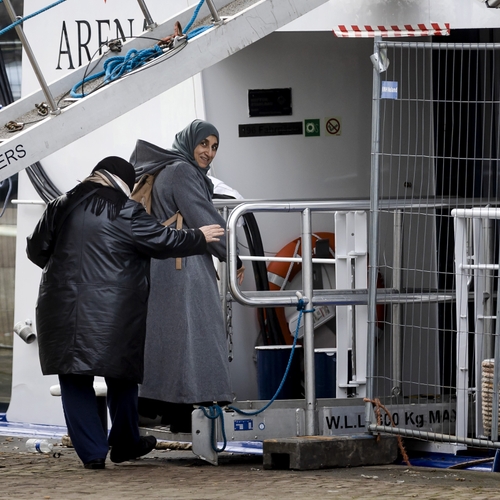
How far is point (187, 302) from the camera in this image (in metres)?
6.23

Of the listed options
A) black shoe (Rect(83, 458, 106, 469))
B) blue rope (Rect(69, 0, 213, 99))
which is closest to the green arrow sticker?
blue rope (Rect(69, 0, 213, 99))

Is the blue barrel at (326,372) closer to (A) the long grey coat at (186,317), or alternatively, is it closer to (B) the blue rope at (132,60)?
(A) the long grey coat at (186,317)

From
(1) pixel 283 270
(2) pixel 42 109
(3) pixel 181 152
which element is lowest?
(1) pixel 283 270

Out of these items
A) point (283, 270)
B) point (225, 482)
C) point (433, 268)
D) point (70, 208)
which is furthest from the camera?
point (283, 270)

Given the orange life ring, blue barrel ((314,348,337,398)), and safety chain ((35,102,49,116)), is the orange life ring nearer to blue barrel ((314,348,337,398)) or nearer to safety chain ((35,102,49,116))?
blue barrel ((314,348,337,398))

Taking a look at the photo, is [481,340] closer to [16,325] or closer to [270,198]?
[270,198]

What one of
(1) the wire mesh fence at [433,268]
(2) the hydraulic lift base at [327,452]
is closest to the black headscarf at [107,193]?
(1) the wire mesh fence at [433,268]

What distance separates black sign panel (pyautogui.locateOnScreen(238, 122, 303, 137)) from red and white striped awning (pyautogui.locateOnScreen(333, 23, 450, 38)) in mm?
1004

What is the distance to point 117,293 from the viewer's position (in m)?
5.83

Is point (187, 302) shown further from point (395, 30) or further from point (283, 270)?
point (395, 30)

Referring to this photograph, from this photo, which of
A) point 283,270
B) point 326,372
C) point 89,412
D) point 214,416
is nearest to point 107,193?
point 89,412

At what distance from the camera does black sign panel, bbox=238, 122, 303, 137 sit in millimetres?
7801

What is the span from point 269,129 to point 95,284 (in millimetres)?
2455

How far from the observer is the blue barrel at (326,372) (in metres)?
7.09
